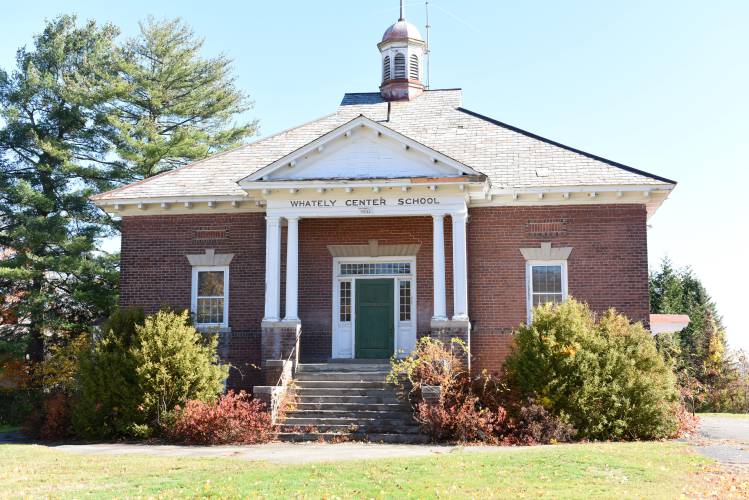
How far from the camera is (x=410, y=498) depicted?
1005 cm

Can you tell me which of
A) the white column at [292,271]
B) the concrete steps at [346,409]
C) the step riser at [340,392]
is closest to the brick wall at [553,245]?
the concrete steps at [346,409]

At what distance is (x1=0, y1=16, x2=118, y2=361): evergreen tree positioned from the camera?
98.1 feet

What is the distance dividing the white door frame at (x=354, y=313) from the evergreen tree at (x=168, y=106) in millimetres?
14821

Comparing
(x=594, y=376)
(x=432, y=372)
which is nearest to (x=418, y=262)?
(x=432, y=372)

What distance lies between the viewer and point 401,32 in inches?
1081

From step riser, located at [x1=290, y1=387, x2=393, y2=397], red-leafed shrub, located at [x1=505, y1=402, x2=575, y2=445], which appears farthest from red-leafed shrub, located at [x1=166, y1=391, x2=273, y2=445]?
red-leafed shrub, located at [x1=505, y1=402, x2=575, y2=445]

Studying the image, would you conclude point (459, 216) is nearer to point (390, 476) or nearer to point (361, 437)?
point (361, 437)

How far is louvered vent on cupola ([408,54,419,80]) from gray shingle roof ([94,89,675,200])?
48.2 inches

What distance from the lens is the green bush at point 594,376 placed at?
52.5 ft

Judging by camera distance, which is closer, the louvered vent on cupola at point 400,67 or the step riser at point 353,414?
the step riser at point 353,414

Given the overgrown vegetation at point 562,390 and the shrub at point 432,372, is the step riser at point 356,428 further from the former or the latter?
the shrub at point 432,372

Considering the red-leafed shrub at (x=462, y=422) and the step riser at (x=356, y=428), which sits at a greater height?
the red-leafed shrub at (x=462, y=422)

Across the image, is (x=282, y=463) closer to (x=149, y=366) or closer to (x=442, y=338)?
(x=149, y=366)

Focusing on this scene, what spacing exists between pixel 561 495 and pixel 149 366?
33.1 feet
